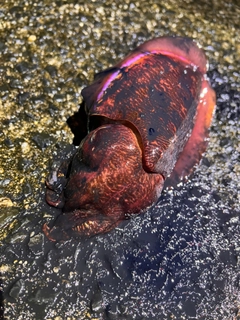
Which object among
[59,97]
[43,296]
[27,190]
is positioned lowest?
[43,296]

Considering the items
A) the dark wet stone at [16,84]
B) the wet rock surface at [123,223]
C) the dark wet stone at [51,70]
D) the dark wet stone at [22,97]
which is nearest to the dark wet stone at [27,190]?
the wet rock surface at [123,223]

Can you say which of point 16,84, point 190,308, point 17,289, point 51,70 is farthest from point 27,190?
point 190,308

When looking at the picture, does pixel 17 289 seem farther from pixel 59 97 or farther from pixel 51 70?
pixel 51 70

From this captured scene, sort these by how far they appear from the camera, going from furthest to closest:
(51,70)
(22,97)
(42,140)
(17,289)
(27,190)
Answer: (51,70) < (22,97) < (42,140) < (27,190) < (17,289)

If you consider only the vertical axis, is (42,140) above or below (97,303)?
above

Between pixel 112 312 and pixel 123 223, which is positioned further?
pixel 123 223

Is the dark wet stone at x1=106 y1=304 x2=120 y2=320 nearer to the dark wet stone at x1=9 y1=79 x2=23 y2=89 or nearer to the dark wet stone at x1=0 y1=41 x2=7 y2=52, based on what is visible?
the dark wet stone at x1=9 y1=79 x2=23 y2=89
